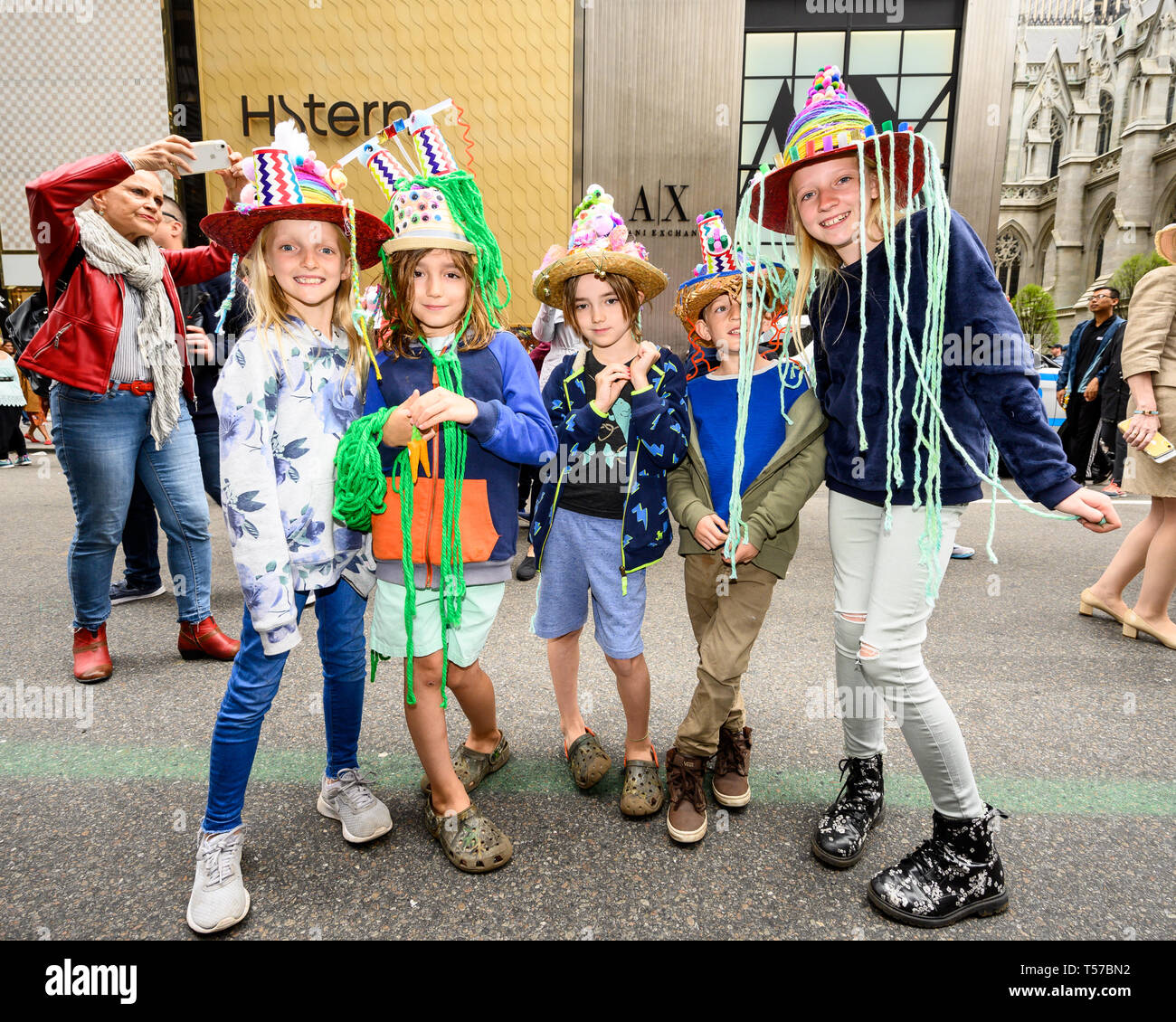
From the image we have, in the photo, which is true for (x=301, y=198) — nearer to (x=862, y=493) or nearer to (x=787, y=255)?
(x=787, y=255)

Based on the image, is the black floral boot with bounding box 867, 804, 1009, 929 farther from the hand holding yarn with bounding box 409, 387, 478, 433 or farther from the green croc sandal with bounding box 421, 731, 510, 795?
the hand holding yarn with bounding box 409, 387, 478, 433

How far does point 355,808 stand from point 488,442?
117 centimetres

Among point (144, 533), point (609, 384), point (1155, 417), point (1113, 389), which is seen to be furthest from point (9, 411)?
point (1113, 389)

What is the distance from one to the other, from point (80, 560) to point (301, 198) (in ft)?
7.57

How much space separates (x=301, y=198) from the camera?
1821 millimetres

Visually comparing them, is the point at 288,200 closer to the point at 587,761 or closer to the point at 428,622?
the point at 428,622

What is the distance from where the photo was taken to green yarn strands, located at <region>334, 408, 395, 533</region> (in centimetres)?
180

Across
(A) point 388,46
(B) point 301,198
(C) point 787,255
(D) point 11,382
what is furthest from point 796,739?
(A) point 388,46

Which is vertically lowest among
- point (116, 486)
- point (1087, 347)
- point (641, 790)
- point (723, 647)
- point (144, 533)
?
point (641, 790)

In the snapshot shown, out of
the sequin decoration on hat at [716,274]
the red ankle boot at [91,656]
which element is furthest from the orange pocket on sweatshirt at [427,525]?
the red ankle boot at [91,656]

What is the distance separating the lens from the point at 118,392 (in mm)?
3084

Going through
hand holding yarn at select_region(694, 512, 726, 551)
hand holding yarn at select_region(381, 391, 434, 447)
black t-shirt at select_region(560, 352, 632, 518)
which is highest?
hand holding yarn at select_region(381, 391, 434, 447)

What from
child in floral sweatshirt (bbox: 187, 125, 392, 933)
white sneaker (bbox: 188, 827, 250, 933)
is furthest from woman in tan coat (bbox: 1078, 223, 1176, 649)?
white sneaker (bbox: 188, 827, 250, 933)

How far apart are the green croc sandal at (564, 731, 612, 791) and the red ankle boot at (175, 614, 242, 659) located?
1906 millimetres
